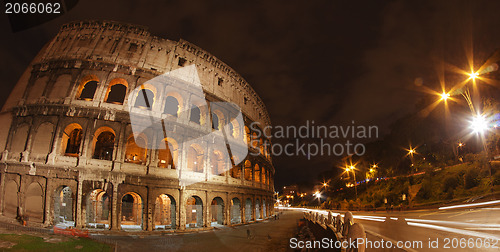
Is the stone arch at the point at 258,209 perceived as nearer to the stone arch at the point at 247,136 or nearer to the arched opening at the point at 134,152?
the stone arch at the point at 247,136

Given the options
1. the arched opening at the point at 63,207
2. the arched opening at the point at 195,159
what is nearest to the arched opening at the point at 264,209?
the arched opening at the point at 195,159

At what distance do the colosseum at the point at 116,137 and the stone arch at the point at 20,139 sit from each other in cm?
8

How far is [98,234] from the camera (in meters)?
14.9

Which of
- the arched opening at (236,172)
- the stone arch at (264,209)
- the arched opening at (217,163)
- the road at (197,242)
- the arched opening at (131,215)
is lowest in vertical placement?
the stone arch at (264,209)

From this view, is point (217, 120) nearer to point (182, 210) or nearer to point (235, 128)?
point (235, 128)

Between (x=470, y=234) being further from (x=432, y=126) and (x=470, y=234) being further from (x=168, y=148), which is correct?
(x=432, y=126)

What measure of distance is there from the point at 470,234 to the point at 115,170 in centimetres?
1899

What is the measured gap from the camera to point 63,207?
17.5 metres

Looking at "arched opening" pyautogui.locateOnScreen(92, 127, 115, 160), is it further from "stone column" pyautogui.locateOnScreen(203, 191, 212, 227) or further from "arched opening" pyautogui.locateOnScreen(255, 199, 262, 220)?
"arched opening" pyautogui.locateOnScreen(255, 199, 262, 220)

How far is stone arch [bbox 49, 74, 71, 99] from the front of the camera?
18359mm

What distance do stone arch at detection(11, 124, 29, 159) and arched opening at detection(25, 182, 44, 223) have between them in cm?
306

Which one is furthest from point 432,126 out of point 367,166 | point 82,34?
point 82,34

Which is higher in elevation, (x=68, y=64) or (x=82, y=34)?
(x=82, y=34)

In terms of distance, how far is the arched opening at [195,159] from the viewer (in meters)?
22.6
